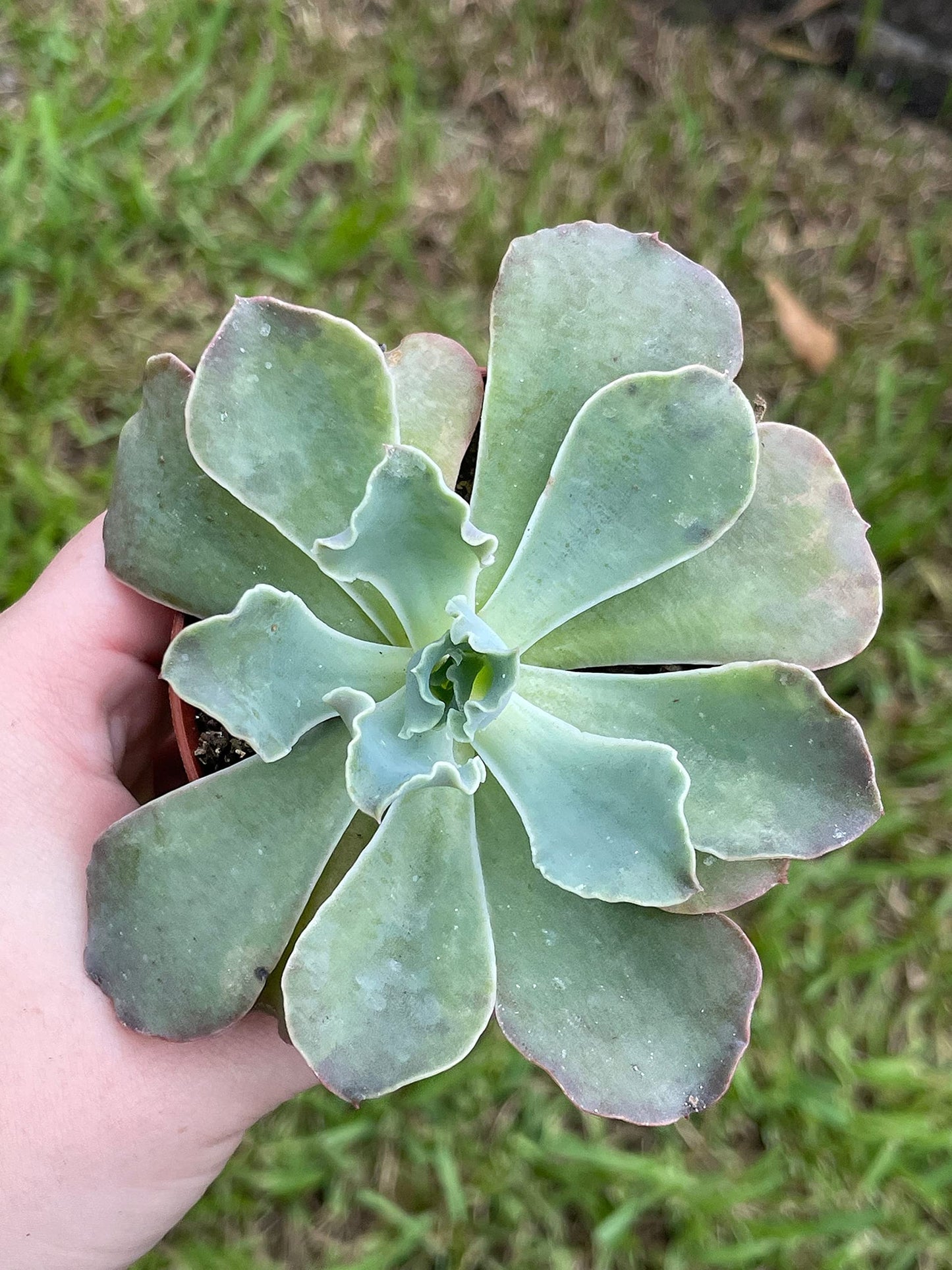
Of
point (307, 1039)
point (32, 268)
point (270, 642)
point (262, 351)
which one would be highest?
point (262, 351)

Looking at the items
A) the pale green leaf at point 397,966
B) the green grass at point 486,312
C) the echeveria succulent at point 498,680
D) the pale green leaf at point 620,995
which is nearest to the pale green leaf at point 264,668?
the echeveria succulent at point 498,680

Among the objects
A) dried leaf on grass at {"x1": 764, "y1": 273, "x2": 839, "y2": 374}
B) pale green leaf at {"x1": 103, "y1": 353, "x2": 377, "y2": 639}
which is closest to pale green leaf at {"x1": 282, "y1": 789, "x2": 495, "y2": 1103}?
pale green leaf at {"x1": 103, "y1": 353, "x2": 377, "y2": 639}

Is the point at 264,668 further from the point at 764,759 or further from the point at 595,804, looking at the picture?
the point at 764,759

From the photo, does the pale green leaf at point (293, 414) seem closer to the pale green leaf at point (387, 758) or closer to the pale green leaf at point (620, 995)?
the pale green leaf at point (387, 758)

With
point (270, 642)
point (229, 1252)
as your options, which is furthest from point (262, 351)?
point (229, 1252)

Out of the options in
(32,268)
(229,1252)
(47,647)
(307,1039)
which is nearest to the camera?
(307,1039)

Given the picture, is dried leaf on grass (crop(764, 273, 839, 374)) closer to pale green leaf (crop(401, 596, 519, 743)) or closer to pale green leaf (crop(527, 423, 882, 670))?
pale green leaf (crop(527, 423, 882, 670))

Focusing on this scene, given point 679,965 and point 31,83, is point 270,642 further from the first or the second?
point 31,83
